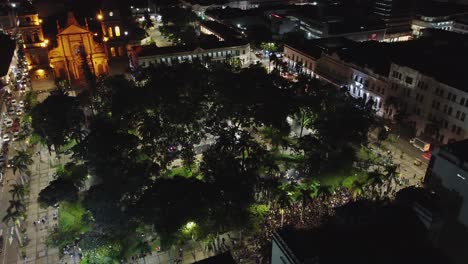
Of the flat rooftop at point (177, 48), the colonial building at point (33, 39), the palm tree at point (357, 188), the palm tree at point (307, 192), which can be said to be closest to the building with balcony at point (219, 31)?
the flat rooftop at point (177, 48)

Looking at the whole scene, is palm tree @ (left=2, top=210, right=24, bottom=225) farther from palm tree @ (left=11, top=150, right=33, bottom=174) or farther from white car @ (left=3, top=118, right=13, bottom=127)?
white car @ (left=3, top=118, right=13, bottom=127)

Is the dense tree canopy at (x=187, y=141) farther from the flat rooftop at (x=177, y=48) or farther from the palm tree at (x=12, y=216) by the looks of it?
the flat rooftop at (x=177, y=48)

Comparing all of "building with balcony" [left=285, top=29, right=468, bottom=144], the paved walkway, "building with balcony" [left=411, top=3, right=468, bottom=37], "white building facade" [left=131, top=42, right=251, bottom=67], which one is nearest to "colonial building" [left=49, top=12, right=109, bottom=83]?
"white building facade" [left=131, top=42, right=251, bottom=67]

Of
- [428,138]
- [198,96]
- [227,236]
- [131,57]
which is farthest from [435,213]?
[131,57]

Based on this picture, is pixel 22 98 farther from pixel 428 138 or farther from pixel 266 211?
pixel 428 138

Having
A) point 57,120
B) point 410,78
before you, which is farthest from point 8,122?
point 410,78

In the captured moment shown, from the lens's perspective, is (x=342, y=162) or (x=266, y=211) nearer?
(x=266, y=211)
